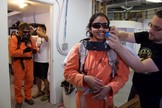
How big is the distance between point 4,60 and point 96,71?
5.13 feet

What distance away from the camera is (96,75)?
49.2 inches

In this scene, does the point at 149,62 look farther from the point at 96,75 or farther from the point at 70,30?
the point at 70,30

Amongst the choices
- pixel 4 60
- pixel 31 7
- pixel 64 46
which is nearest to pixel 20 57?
pixel 4 60

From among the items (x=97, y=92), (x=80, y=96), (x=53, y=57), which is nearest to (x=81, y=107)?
(x=80, y=96)

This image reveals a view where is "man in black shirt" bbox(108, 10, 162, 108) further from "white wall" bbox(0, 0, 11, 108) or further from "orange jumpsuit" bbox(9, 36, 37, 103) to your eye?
"orange jumpsuit" bbox(9, 36, 37, 103)

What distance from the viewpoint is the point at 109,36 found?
1.18 metres

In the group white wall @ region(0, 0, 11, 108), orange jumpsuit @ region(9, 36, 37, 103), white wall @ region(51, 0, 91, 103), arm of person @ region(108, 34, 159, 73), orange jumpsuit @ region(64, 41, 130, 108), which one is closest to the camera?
arm of person @ region(108, 34, 159, 73)

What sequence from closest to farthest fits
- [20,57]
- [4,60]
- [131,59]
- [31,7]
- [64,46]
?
[131,59] → [4,60] → [20,57] → [64,46] → [31,7]

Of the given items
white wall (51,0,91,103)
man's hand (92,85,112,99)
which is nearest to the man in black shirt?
man's hand (92,85,112,99)

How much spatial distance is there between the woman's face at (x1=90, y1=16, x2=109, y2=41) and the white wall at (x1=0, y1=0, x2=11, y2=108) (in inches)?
57.3

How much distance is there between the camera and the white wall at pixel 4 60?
226cm

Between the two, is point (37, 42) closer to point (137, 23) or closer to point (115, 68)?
point (115, 68)

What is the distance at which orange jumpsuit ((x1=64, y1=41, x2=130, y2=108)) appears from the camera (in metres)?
1.24

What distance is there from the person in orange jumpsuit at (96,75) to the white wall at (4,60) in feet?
4.47
